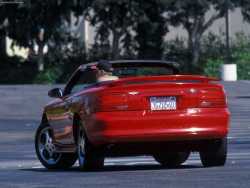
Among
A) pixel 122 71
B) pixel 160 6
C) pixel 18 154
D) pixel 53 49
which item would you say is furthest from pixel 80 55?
pixel 122 71

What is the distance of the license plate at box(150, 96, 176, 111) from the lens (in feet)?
49.3

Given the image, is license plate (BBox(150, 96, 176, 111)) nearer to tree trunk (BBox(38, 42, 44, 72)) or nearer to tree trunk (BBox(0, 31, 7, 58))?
tree trunk (BBox(38, 42, 44, 72))

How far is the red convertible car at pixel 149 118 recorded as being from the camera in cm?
1494

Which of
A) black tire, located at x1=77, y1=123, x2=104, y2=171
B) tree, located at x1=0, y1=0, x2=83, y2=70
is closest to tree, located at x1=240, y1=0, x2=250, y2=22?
tree, located at x1=0, y1=0, x2=83, y2=70

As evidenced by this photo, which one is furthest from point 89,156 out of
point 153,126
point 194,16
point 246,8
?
point 246,8

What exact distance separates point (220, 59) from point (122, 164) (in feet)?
180

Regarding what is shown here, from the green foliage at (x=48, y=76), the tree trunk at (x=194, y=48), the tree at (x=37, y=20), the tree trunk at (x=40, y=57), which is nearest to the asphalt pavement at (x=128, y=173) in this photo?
the tree trunk at (x=194, y=48)

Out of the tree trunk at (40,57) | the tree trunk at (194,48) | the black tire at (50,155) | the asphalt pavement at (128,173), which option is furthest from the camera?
the tree trunk at (40,57)

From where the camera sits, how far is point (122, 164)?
17.4m

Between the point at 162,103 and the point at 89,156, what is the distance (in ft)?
3.71

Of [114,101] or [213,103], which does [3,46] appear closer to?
[213,103]

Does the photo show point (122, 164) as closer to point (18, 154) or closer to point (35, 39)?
point (18, 154)

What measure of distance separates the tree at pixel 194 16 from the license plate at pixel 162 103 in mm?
55586

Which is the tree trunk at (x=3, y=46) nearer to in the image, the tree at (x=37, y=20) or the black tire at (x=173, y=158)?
the tree at (x=37, y=20)
